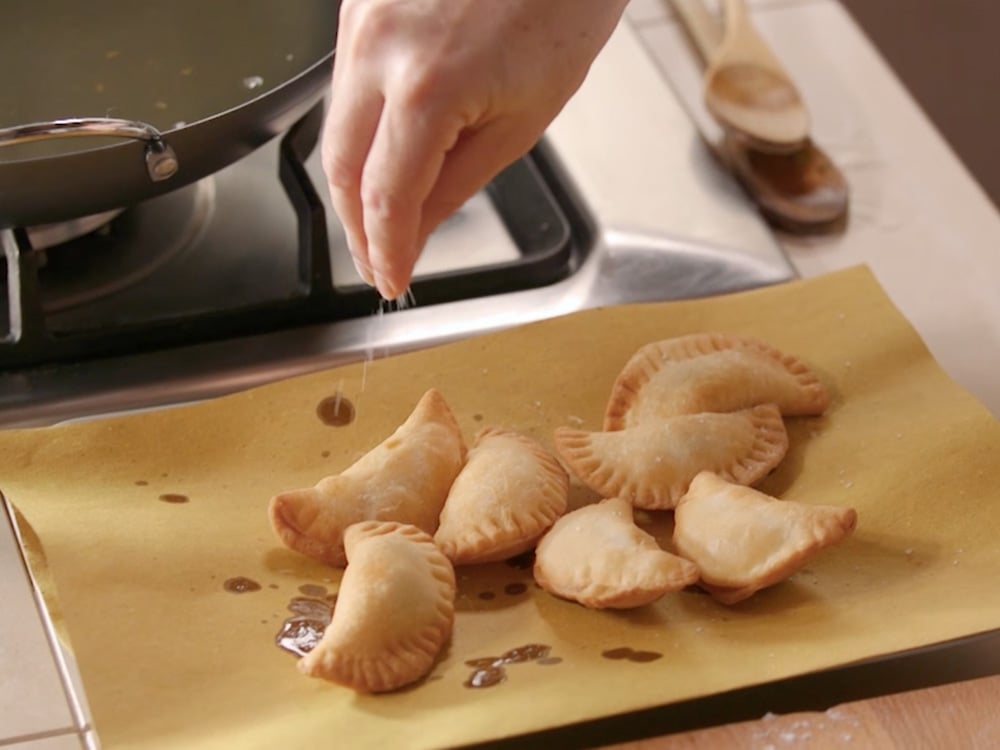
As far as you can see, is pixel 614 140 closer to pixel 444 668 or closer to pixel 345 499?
pixel 345 499

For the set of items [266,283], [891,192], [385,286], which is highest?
[385,286]

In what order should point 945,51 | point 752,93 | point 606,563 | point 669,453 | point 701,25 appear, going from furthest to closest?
1. point 945,51
2. point 701,25
3. point 752,93
4. point 669,453
5. point 606,563

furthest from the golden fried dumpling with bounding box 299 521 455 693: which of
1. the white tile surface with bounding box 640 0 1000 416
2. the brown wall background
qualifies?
the brown wall background

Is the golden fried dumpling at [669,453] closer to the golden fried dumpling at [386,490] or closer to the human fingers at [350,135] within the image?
the golden fried dumpling at [386,490]

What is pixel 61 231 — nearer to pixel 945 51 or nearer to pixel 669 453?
pixel 669 453

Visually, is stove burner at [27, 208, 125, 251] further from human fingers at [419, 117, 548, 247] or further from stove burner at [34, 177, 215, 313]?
human fingers at [419, 117, 548, 247]

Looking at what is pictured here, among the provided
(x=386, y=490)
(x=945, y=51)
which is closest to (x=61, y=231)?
(x=386, y=490)
